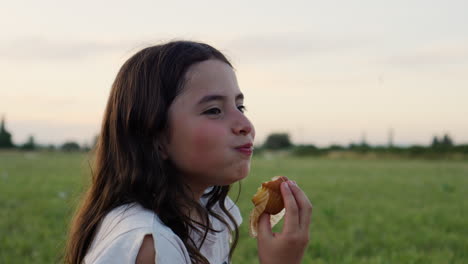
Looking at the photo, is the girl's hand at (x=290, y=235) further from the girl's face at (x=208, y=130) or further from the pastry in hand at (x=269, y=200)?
the girl's face at (x=208, y=130)

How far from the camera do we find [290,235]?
1.66m

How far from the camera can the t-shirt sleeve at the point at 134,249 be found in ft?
4.75

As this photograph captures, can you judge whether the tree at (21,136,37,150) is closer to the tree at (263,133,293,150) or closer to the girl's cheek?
the tree at (263,133,293,150)

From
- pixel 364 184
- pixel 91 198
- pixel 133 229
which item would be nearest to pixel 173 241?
pixel 133 229

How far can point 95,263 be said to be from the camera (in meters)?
1.50

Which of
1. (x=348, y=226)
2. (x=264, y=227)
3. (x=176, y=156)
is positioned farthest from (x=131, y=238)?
(x=348, y=226)

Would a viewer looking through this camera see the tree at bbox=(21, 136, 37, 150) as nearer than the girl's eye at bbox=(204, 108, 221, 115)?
No

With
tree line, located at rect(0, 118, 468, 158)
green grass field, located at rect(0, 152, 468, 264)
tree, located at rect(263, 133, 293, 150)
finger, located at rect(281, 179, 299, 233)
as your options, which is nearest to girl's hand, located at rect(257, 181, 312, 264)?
finger, located at rect(281, 179, 299, 233)

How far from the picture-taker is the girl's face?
1.67 meters

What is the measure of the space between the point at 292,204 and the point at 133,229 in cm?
53

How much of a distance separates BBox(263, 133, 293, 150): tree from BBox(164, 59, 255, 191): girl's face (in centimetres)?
6296

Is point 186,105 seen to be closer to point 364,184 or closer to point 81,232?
point 81,232

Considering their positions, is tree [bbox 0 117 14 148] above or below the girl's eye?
below

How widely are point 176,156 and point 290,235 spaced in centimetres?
47
